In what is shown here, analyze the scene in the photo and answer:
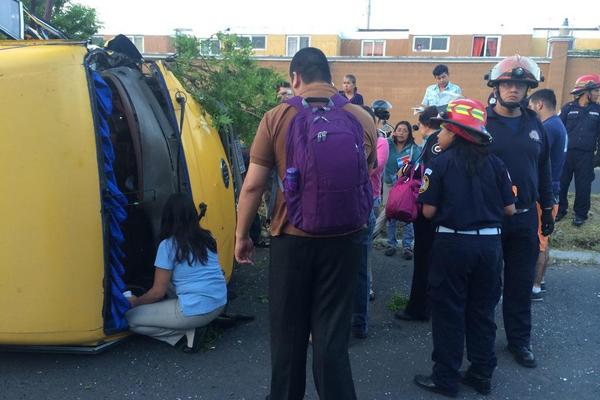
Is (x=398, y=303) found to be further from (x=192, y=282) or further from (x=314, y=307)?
(x=314, y=307)

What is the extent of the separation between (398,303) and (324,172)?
2.61 metres

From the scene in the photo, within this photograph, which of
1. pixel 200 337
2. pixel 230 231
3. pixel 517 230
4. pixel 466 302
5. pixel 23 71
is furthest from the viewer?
pixel 230 231

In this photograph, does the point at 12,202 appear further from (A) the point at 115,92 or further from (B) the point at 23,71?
(A) the point at 115,92

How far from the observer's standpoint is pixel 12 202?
3.09 metres

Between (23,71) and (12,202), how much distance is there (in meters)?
0.77

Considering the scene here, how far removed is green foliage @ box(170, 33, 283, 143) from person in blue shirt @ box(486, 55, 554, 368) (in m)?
2.00

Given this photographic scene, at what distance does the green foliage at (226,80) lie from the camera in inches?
176

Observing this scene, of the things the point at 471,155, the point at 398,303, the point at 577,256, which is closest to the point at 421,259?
the point at 398,303

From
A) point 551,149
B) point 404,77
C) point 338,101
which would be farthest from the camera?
point 404,77

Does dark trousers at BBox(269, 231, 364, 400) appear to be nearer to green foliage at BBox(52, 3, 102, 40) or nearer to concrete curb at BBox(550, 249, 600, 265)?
concrete curb at BBox(550, 249, 600, 265)

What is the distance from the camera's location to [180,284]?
3590 mm

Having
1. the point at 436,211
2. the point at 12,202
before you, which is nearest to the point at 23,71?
the point at 12,202

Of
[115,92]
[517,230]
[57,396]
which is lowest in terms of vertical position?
[57,396]

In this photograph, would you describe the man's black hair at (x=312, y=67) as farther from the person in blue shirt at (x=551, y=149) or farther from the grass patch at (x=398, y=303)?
the person in blue shirt at (x=551, y=149)
